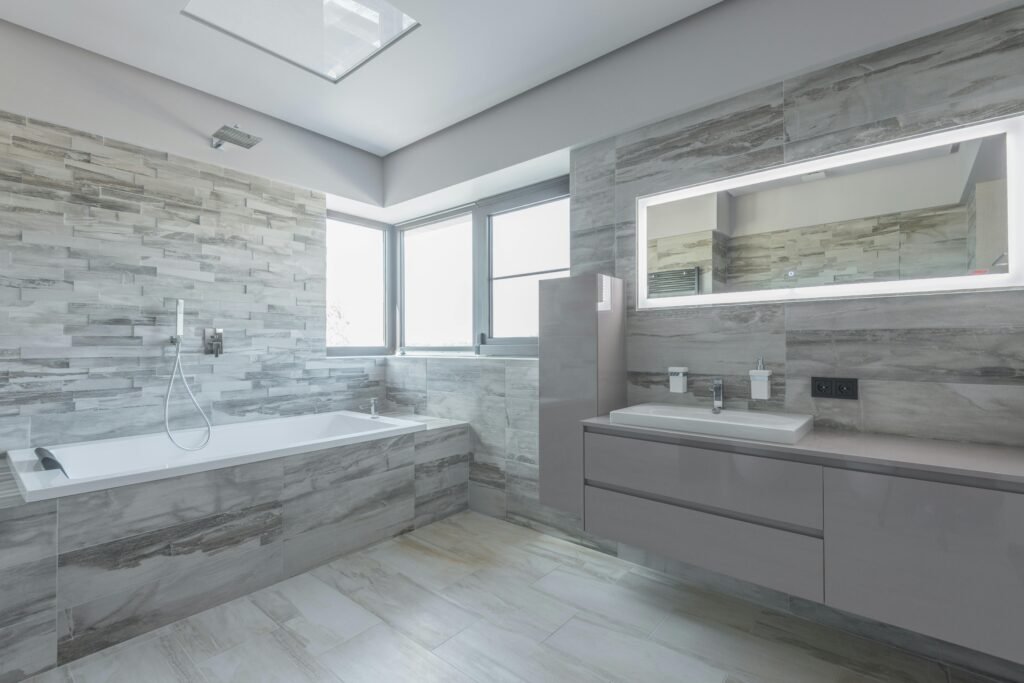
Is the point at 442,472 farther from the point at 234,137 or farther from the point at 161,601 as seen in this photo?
the point at 234,137

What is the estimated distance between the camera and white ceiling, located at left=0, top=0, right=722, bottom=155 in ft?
6.86

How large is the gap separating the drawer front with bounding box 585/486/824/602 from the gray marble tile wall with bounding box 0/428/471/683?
131 centimetres

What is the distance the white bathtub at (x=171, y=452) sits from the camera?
1786mm

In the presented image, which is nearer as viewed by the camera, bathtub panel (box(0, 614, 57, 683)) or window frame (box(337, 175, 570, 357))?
bathtub panel (box(0, 614, 57, 683))

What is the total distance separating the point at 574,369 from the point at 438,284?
2.02m

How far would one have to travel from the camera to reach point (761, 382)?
1.98 metres

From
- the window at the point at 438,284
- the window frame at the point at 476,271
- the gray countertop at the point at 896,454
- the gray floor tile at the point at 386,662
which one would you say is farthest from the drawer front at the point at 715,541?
the window at the point at 438,284

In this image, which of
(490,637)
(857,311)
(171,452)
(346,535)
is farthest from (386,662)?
(857,311)

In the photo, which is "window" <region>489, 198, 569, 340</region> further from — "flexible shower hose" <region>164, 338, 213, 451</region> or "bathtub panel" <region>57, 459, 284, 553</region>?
"flexible shower hose" <region>164, 338, 213, 451</region>

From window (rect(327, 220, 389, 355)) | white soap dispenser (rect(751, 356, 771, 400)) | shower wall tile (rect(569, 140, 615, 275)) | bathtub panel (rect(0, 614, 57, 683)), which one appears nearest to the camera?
bathtub panel (rect(0, 614, 57, 683))

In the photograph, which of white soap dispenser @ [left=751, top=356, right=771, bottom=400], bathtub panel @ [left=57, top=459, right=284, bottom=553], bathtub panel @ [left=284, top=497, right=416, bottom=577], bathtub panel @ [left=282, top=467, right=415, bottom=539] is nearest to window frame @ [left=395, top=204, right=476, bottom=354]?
bathtub panel @ [left=282, top=467, right=415, bottom=539]

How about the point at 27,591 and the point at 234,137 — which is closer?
the point at 27,591

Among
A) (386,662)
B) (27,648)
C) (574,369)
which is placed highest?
(574,369)

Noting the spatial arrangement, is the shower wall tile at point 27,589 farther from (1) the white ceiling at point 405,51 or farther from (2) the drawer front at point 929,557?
(2) the drawer front at point 929,557
